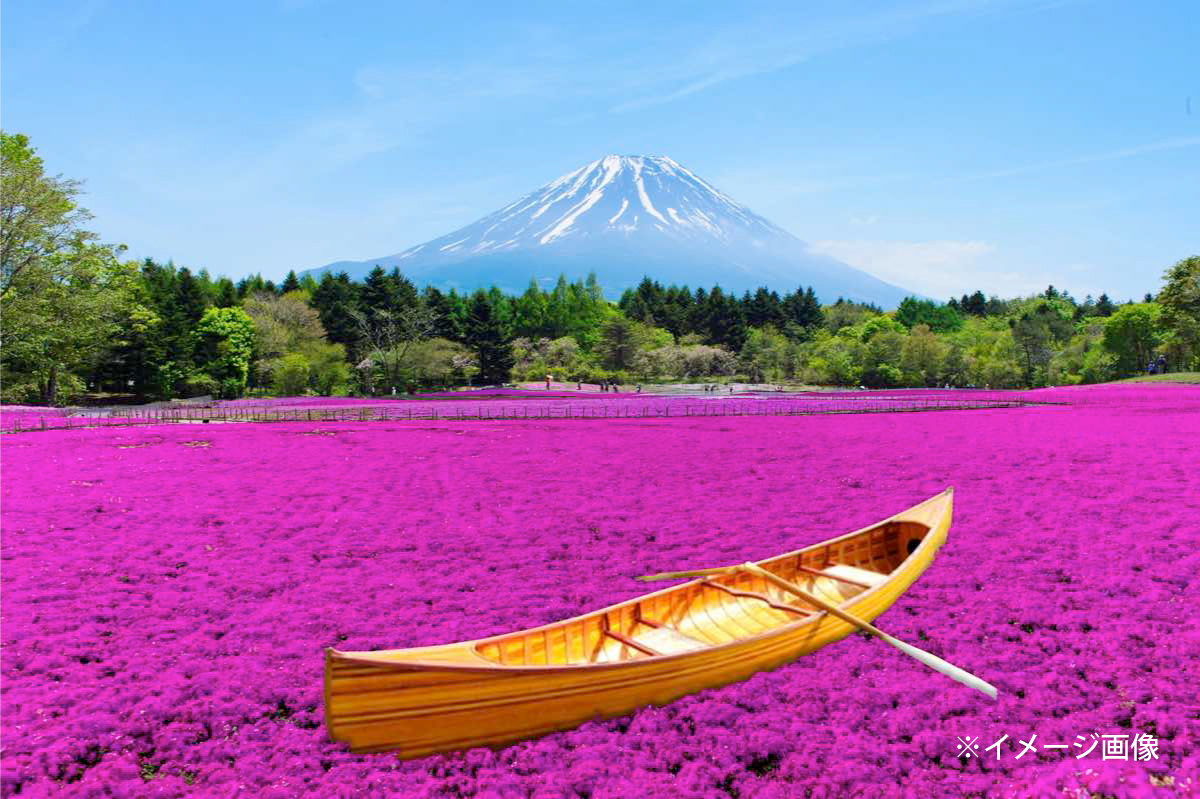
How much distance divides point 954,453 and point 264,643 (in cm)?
2046

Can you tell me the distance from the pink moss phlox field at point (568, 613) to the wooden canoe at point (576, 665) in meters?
0.21

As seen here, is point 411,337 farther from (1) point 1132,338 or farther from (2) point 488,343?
(1) point 1132,338

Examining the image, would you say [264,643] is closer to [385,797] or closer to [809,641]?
[385,797]

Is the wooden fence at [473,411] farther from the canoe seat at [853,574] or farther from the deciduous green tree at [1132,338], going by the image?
the deciduous green tree at [1132,338]

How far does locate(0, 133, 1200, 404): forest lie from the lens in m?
40.4

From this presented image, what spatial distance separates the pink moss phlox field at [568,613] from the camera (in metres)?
5.31

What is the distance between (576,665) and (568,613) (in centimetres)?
288

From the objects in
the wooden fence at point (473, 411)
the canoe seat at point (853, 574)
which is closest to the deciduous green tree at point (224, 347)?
the wooden fence at point (473, 411)

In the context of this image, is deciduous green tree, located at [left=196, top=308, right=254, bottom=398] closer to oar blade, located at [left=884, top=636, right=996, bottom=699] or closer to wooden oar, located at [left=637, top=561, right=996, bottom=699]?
wooden oar, located at [left=637, top=561, right=996, bottom=699]

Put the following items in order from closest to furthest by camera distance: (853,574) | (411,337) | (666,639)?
(666,639) → (853,574) → (411,337)

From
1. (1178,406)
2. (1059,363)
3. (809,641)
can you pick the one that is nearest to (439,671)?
(809,641)

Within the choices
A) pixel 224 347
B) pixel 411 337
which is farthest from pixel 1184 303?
pixel 224 347

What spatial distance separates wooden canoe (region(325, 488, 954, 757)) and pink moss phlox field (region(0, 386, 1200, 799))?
0.70ft

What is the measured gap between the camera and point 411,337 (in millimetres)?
66875
